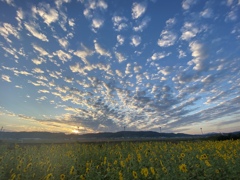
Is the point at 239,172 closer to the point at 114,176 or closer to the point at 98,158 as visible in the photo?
the point at 114,176

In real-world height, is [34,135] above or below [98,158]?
above

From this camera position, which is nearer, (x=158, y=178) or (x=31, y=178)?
(x=158, y=178)

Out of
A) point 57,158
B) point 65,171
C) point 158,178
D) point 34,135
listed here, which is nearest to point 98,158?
point 57,158

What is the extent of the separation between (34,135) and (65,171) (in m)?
198

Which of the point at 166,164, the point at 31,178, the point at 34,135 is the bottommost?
the point at 31,178

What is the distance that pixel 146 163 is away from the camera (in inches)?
409

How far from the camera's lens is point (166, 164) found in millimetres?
10008

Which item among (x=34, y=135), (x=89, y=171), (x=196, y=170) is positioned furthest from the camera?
(x=34, y=135)

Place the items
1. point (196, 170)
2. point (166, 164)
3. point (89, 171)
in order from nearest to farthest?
point (89, 171), point (196, 170), point (166, 164)

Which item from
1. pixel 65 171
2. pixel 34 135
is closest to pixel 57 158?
pixel 65 171

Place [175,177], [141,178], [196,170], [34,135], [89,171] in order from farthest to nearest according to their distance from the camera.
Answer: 1. [34,135]
2. [196,170]
3. [89,171]
4. [141,178]
5. [175,177]

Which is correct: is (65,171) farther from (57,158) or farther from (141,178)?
(141,178)

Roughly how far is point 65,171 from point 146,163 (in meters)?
4.31

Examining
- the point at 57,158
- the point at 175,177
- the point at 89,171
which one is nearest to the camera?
the point at 175,177
